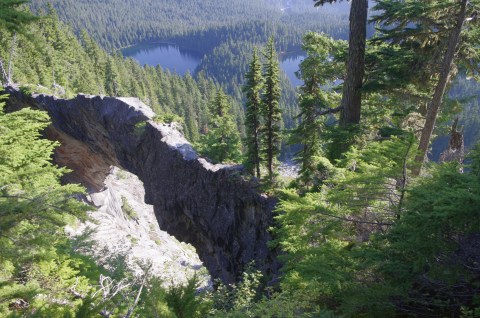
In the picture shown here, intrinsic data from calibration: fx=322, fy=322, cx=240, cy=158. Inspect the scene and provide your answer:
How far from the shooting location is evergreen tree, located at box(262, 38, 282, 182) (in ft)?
65.8

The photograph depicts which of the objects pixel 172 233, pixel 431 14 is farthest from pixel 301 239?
pixel 172 233

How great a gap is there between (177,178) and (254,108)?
8374mm

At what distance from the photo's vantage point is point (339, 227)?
6230mm

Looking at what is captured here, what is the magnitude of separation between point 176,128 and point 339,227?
23.2 m

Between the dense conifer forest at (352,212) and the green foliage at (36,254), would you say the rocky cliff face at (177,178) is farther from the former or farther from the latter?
the green foliage at (36,254)

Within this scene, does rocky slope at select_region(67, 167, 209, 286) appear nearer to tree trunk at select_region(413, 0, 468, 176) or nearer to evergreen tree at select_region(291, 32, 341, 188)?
evergreen tree at select_region(291, 32, 341, 188)

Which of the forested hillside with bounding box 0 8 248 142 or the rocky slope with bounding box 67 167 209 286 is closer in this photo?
the rocky slope with bounding box 67 167 209 286

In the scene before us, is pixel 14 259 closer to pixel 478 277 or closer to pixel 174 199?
pixel 478 277

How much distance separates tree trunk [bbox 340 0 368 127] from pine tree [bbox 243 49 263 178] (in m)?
11.1

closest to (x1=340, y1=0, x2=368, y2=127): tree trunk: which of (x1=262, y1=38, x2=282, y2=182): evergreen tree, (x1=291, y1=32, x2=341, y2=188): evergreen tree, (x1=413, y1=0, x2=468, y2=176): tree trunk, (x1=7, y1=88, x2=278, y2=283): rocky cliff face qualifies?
(x1=413, y1=0, x2=468, y2=176): tree trunk

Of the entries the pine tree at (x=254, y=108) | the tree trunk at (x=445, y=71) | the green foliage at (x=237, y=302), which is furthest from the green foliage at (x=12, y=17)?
the pine tree at (x=254, y=108)

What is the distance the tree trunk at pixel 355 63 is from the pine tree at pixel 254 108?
11130mm

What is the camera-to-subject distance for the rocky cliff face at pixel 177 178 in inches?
829

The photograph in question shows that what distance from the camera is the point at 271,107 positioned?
69.6ft
